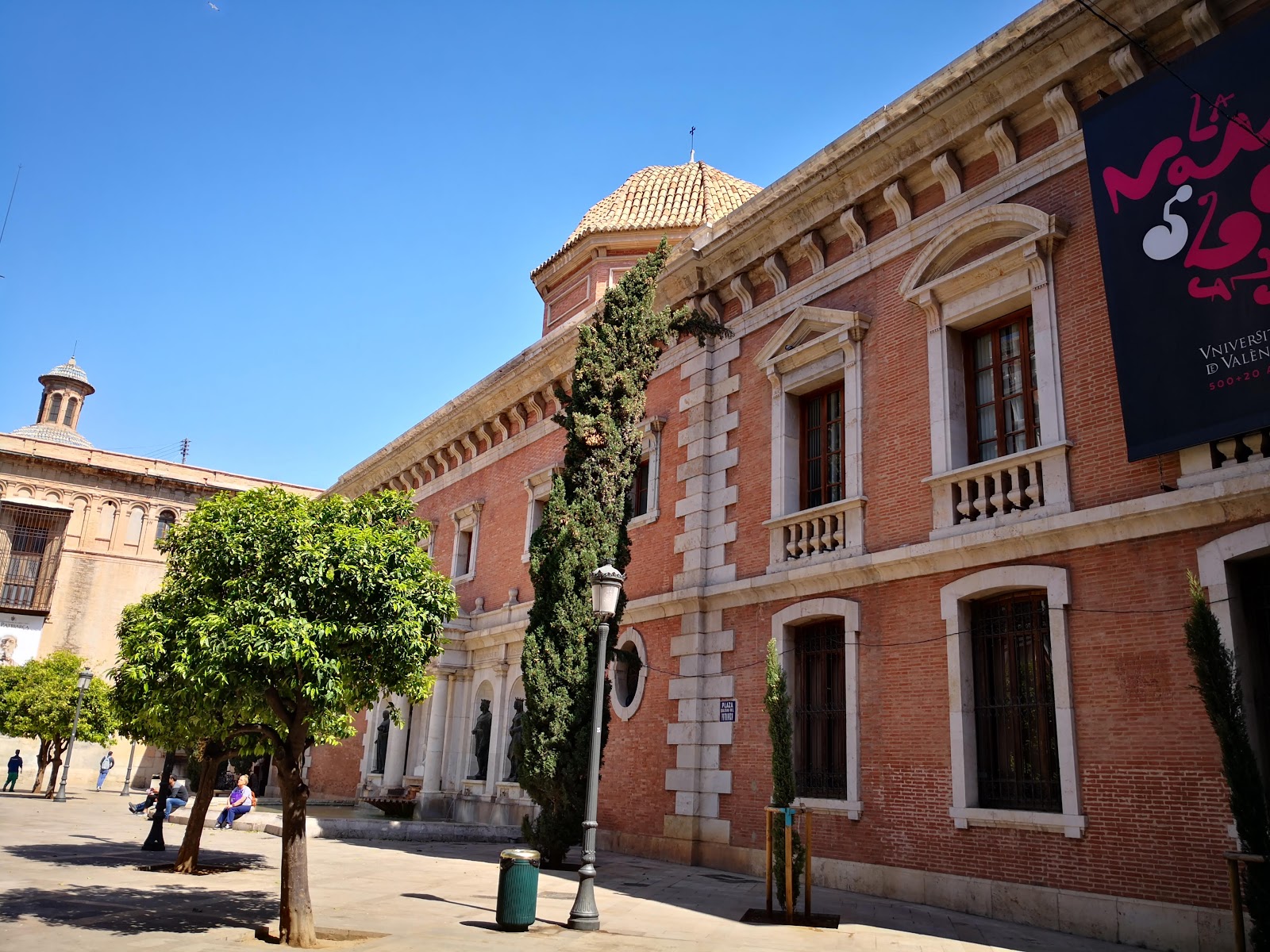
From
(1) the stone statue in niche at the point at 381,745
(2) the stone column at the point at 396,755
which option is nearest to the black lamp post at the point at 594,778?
(2) the stone column at the point at 396,755

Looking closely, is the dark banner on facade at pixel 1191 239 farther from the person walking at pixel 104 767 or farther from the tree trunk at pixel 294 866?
the person walking at pixel 104 767

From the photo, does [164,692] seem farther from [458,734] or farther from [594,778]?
[458,734]

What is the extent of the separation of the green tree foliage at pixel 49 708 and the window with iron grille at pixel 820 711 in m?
25.3

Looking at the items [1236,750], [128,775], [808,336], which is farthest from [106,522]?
[1236,750]

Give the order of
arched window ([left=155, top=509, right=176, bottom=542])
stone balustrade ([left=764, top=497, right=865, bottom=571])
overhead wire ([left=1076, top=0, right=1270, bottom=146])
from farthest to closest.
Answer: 1. arched window ([left=155, top=509, right=176, bottom=542])
2. stone balustrade ([left=764, top=497, right=865, bottom=571])
3. overhead wire ([left=1076, top=0, right=1270, bottom=146])

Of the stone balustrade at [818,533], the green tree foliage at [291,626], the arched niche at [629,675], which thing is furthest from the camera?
the arched niche at [629,675]

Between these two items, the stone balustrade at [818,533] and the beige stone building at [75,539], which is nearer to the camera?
the stone balustrade at [818,533]

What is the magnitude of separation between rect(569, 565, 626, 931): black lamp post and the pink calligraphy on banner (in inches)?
269

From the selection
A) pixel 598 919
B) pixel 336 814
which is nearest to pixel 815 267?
pixel 598 919

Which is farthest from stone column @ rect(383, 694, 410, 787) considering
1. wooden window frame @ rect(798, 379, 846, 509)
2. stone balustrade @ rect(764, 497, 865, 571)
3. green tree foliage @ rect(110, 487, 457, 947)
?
green tree foliage @ rect(110, 487, 457, 947)

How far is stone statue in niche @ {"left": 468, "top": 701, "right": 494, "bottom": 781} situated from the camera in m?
22.1

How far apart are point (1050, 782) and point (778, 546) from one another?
17.0 ft

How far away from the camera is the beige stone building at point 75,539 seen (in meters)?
44.1

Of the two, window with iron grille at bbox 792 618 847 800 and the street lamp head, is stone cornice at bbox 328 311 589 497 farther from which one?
the street lamp head
